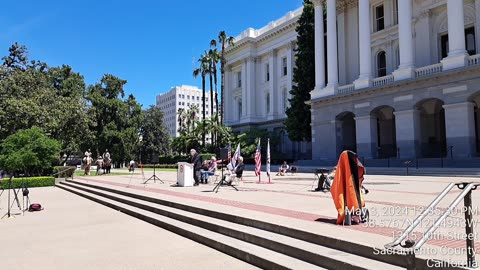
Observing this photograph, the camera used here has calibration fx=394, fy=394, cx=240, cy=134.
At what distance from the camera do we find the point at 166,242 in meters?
8.80

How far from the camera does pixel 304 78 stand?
147ft

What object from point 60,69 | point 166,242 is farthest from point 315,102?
point 60,69

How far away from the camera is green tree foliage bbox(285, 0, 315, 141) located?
44.4m

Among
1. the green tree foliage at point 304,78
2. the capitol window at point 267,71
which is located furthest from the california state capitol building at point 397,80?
the capitol window at point 267,71

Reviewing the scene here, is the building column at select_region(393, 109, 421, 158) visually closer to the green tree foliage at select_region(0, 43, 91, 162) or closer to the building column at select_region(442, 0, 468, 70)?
the building column at select_region(442, 0, 468, 70)

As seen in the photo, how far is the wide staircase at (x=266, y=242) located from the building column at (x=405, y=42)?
25.7 m

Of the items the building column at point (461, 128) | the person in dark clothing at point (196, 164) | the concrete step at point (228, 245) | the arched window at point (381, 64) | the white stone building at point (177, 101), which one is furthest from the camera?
the white stone building at point (177, 101)

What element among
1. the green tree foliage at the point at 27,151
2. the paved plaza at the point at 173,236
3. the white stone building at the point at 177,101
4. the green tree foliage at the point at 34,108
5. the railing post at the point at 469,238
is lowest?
the paved plaza at the point at 173,236

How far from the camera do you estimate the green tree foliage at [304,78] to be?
4441 centimetres

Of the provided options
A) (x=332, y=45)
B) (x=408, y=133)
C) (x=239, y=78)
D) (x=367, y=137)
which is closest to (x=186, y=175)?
(x=408, y=133)

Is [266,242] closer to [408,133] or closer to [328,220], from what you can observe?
[328,220]

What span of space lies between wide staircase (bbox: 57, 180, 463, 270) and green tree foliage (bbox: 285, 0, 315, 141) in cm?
3399

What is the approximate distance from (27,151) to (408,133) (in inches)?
1142

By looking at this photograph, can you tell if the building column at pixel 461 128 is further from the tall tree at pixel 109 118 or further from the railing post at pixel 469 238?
the tall tree at pixel 109 118
